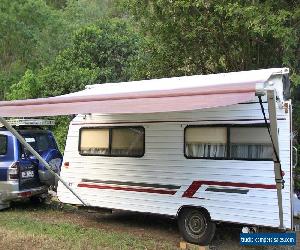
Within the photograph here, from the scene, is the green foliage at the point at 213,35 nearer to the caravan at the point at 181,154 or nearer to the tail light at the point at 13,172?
the caravan at the point at 181,154

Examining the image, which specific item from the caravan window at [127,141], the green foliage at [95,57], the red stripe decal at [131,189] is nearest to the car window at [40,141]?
the red stripe decal at [131,189]

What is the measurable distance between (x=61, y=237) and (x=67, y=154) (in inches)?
80.5

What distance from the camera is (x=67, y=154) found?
29.0 feet

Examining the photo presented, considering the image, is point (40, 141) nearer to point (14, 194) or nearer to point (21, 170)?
point (21, 170)

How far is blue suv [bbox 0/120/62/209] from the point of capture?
9.00 m

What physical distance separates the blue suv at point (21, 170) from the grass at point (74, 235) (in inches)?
23.3

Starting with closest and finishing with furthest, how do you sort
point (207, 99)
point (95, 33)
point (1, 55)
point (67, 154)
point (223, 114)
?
1. point (207, 99)
2. point (223, 114)
3. point (67, 154)
4. point (95, 33)
5. point (1, 55)

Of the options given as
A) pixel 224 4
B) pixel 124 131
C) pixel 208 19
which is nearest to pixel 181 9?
pixel 208 19

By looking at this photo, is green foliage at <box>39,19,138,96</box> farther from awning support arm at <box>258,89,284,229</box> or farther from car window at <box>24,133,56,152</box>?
awning support arm at <box>258,89,284,229</box>

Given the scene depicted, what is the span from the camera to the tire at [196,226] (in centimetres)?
716

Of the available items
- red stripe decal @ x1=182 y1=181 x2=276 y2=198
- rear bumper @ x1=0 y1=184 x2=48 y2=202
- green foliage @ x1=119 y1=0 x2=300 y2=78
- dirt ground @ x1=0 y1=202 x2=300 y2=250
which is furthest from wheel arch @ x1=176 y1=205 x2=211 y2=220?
green foliage @ x1=119 y1=0 x2=300 y2=78

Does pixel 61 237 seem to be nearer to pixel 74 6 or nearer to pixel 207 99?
pixel 207 99

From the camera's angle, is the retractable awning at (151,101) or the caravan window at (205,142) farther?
the caravan window at (205,142)

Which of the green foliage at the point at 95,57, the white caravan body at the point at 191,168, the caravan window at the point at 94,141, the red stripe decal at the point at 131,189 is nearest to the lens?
the white caravan body at the point at 191,168
